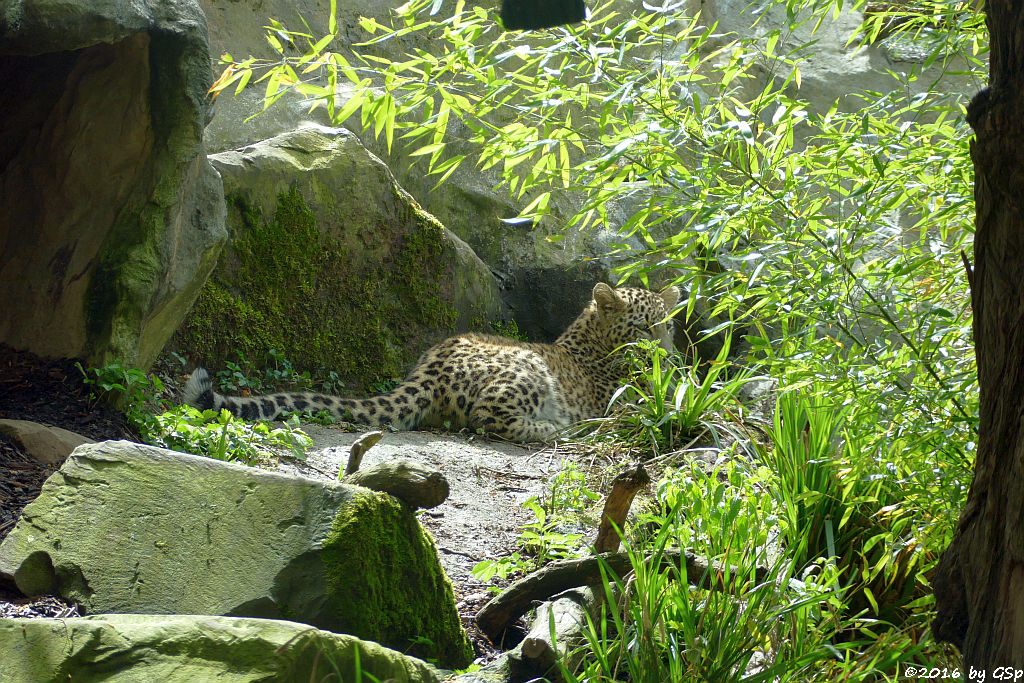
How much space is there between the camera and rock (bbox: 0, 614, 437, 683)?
2.28 m

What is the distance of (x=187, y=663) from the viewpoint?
2.34m

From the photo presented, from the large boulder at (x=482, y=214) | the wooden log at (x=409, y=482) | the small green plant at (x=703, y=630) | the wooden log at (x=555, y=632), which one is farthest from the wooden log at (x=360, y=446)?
the large boulder at (x=482, y=214)

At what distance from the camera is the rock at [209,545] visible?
2.92 metres

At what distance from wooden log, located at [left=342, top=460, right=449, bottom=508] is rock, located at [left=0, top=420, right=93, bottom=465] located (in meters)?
1.61

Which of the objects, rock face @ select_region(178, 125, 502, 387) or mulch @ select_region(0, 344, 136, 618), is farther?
rock face @ select_region(178, 125, 502, 387)

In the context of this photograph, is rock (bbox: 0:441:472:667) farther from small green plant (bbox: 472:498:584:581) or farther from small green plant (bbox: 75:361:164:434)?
small green plant (bbox: 75:361:164:434)

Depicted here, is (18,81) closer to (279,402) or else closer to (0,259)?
(0,259)

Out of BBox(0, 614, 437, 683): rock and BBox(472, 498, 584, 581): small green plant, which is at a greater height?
BBox(0, 614, 437, 683): rock

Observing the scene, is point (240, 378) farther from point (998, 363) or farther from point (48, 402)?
point (998, 363)

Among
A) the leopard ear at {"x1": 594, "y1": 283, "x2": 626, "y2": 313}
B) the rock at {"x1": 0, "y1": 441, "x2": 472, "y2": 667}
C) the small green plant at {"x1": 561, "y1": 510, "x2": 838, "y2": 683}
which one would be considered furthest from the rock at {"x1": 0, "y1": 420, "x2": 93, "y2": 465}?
the leopard ear at {"x1": 594, "y1": 283, "x2": 626, "y2": 313}

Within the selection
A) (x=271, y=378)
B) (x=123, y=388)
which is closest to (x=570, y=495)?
(x=123, y=388)

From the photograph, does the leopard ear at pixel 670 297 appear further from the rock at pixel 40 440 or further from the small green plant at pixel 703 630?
the rock at pixel 40 440

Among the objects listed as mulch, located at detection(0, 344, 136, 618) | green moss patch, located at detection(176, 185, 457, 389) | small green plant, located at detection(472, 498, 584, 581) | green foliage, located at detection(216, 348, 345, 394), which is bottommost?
small green plant, located at detection(472, 498, 584, 581)

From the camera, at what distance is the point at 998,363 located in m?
2.18
